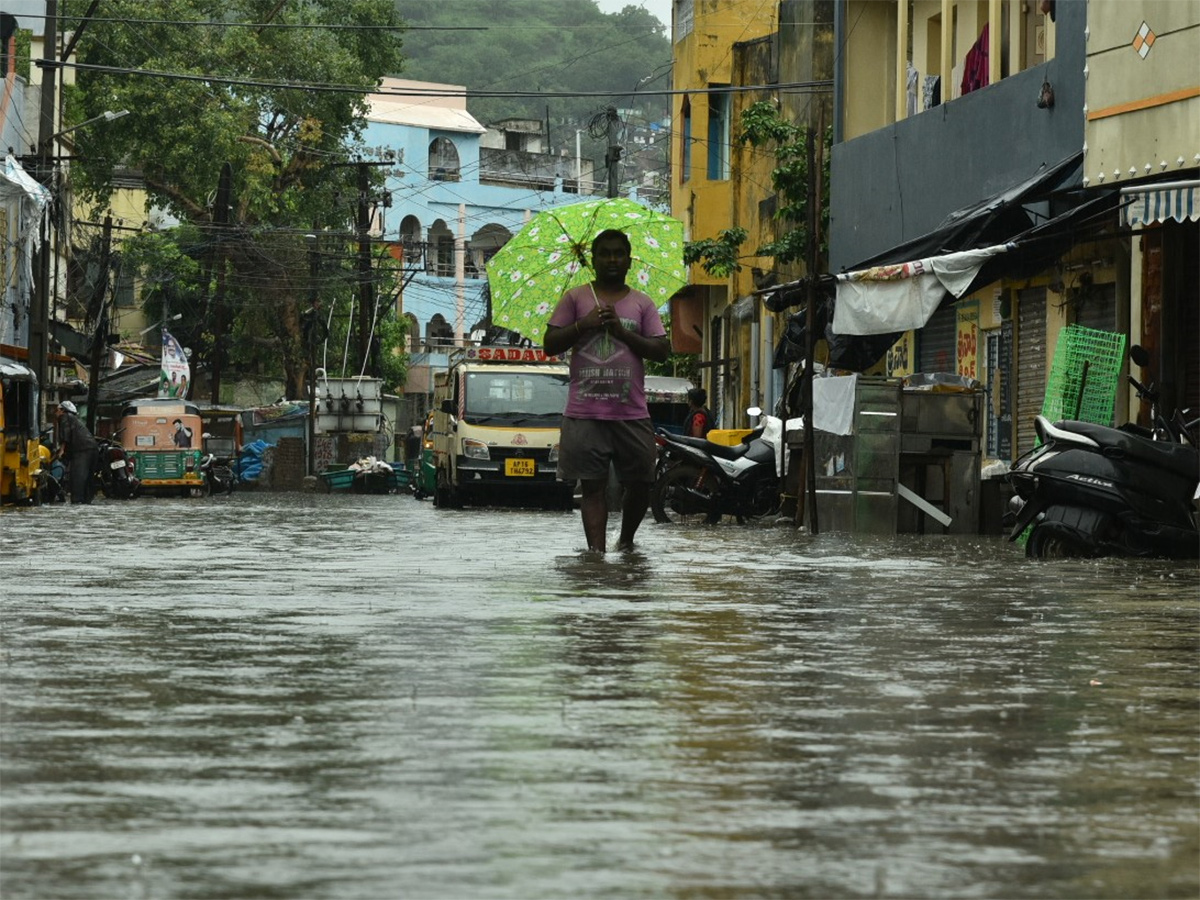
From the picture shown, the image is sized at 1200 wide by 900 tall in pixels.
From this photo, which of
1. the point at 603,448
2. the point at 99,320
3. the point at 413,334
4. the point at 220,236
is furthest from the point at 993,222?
the point at 413,334

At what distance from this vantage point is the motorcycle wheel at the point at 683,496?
2420 cm

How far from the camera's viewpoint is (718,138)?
45.0 metres

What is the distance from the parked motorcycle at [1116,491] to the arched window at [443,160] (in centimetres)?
8371

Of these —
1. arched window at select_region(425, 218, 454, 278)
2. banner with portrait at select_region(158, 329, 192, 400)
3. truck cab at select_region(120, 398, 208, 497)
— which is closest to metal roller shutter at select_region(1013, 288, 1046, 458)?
truck cab at select_region(120, 398, 208, 497)

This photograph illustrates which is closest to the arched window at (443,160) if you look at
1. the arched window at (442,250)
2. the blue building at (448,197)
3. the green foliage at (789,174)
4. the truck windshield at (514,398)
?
the blue building at (448,197)

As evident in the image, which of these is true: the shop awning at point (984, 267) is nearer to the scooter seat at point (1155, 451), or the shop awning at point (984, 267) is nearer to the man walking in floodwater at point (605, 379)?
the scooter seat at point (1155, 451)

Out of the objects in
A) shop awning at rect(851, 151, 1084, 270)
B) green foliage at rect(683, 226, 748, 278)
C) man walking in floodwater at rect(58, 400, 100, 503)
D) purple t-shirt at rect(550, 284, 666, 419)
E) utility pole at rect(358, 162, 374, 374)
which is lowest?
man walking in floodwater at rect(58, 400, 100, 503)

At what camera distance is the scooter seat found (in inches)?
551

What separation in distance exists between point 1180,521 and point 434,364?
258ft

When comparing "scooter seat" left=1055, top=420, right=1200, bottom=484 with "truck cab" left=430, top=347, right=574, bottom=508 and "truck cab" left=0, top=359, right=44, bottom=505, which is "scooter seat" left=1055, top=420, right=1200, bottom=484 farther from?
"truck cab" left=0, top=359, right=44, bottom=505

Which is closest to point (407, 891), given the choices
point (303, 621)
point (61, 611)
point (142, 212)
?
point (303, 621)

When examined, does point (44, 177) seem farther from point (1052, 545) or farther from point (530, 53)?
point (530, 53)

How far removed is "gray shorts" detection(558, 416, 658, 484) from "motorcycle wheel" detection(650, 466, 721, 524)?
10578 millimetres

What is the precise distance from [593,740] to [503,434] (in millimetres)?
27441
